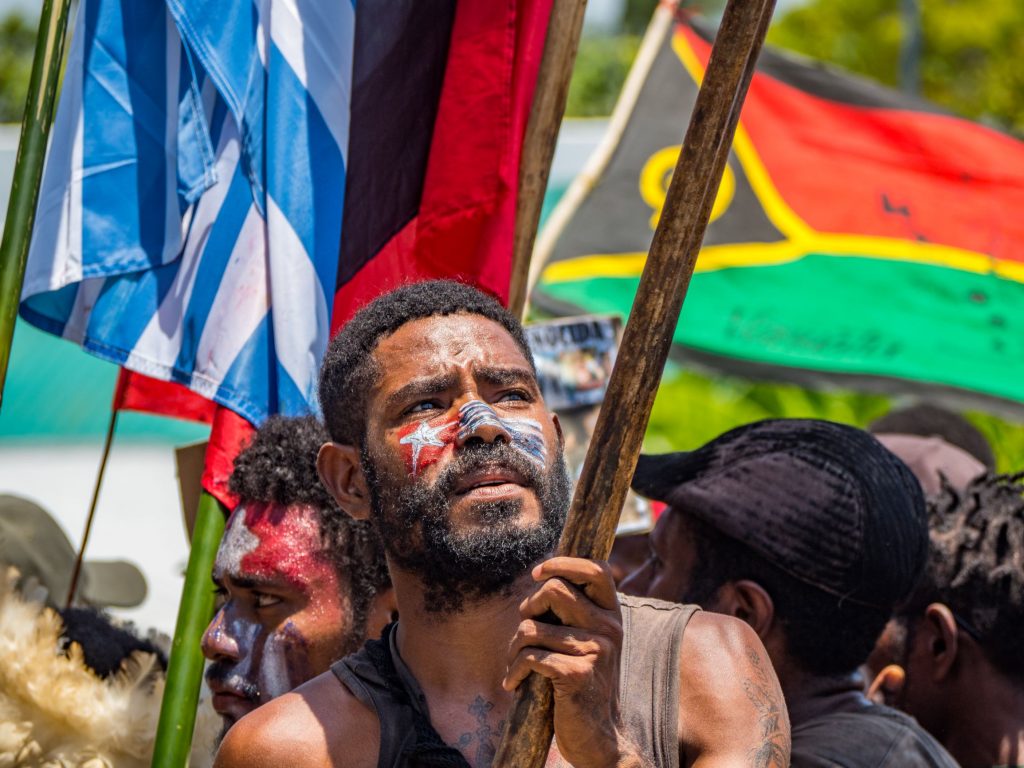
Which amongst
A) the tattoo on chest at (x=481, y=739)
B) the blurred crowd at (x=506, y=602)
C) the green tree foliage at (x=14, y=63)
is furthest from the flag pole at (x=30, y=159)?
the green tree foliage at (x=14, y=63)

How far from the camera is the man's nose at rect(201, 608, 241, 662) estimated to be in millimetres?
2957

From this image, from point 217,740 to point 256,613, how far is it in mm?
384

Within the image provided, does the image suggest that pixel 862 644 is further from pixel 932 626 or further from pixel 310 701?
pixel 310 701

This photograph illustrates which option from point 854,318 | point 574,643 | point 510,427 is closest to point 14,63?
point 854,318

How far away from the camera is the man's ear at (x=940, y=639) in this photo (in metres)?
3.40

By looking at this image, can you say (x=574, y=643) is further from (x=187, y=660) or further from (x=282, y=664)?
(x=187, y=660)

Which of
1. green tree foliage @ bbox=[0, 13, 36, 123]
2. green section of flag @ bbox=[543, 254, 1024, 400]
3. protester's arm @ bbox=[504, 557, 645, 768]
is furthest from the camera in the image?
green tree foliage @ bbox=[0, 13, 36, 123]

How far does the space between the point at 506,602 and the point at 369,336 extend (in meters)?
0.57

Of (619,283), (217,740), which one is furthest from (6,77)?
(217,740)

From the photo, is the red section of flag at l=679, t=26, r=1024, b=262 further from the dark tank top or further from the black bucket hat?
the dark tank top

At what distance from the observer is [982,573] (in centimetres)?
342

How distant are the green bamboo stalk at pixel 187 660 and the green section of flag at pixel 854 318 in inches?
129

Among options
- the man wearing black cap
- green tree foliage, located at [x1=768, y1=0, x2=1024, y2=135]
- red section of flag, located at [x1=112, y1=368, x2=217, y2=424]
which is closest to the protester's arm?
the man wearing black cap

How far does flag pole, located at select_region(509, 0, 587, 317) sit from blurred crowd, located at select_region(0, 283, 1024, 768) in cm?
57
